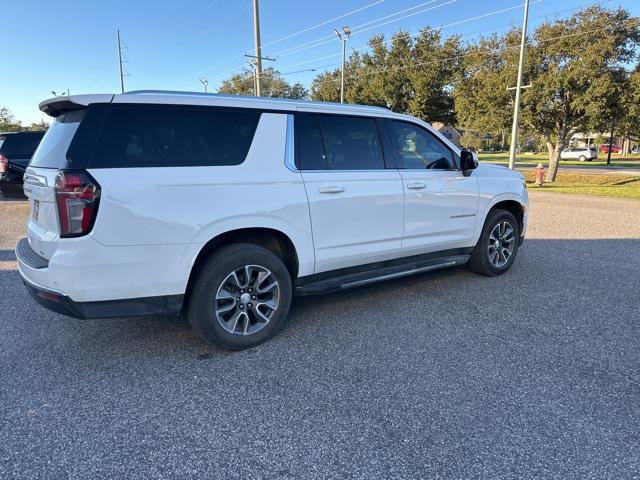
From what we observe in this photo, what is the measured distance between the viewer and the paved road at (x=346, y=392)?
232cm

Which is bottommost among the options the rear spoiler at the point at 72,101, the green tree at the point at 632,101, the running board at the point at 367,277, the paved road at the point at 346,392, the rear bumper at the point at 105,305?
the paved road at the point at 346,392

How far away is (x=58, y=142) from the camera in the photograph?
314 centimetres

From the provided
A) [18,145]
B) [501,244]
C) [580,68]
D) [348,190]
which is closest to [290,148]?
[348,190]

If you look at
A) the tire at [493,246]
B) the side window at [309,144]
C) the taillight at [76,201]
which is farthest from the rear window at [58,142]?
the tire at [493,246]

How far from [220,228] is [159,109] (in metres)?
0.95

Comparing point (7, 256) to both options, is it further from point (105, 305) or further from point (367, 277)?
point (367, 277)

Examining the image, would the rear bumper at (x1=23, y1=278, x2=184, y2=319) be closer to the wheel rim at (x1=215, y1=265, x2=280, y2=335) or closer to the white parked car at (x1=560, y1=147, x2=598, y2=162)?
the wheel rim at (x1=215, y1=265, x2=280, y2=335)

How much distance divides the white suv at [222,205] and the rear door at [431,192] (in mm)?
18

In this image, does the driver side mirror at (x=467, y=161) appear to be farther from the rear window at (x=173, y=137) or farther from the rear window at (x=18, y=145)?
the rear window at (x=18, y=145)

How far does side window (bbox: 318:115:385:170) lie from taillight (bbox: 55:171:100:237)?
1878 millimetres

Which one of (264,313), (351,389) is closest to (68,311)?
(264,313)

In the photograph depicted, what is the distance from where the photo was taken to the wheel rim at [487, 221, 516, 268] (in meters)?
5.40

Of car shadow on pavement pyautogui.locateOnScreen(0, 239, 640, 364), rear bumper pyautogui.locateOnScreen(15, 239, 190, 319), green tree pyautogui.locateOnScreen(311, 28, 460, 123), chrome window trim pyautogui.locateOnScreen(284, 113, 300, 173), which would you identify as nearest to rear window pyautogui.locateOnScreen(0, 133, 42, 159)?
car shadow on pavement pyautogui.locateOnScreen(0, 239, 640, 364)

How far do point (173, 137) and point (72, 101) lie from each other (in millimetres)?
686
